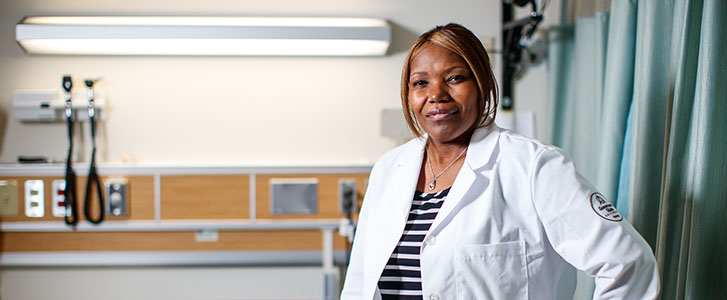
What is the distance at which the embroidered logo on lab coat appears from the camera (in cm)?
89

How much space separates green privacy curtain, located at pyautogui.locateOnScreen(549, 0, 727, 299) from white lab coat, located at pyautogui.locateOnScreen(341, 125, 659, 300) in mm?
405

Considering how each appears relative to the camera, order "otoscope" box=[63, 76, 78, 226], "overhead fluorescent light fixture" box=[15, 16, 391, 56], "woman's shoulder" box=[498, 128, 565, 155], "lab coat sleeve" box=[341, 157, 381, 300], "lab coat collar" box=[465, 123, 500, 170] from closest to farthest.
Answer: "woman's shoulder" box=[498, 128, 565, 155] → "lab coat collar" box=[465, 123, 500, 170] → "lab coat sleeve" box=[341, 157, 381, 300] → "overhead fluorescent light fixture" box=[15, 16, 391, 56] → "otoscope" box=[63, 76, 78, 226]

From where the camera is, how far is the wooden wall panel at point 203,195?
238cm

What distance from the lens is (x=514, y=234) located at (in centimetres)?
101

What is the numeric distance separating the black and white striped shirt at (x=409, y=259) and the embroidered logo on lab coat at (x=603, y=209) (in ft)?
1.08

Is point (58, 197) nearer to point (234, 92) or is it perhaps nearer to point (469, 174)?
point (234, 92)

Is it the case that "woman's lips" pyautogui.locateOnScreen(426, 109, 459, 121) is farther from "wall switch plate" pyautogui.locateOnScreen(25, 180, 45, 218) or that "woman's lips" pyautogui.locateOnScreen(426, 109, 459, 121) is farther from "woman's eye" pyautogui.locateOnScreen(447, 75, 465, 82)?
"wall switch plate" pyautogui.locateOnScreen(25, 180, 45, 218)

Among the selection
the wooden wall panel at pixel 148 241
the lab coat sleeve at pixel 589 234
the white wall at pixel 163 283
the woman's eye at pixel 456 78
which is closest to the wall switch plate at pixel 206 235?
the wooden wall panel at pixel 148 241

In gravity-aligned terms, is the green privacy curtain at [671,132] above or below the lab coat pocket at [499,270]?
above

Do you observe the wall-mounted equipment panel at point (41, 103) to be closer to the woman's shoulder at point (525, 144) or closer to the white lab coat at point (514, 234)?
the white lab coat at point (514, 234)

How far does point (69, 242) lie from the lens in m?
2.45

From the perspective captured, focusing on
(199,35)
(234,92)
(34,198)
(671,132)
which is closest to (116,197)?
(34,198)

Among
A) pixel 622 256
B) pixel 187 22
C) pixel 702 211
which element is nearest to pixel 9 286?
pixel 187 22

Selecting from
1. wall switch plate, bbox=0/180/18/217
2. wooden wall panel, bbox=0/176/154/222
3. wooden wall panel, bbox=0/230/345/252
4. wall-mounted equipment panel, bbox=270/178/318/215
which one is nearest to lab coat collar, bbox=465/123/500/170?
wall-mounted equipment panel, bbox=270/178/318/215
